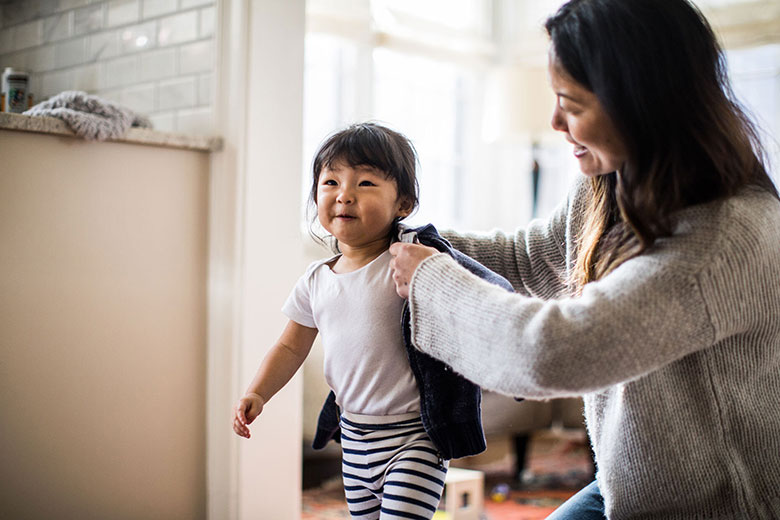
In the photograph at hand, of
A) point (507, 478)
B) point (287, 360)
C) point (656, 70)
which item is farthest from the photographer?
point (507, 478)

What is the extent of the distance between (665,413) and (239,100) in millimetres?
1423

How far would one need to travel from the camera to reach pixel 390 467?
125cm

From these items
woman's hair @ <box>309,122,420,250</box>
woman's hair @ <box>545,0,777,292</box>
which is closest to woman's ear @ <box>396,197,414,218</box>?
woman's hair @ <box>309,122,420,250</box>

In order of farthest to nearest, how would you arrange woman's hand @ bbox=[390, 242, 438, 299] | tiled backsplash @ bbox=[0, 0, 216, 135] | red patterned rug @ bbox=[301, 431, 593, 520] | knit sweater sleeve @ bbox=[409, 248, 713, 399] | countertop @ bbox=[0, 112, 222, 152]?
red patterned rug @ bbox=[301, 431, 593, 520] < tiled backsplash @ bbox=[0, 0, 216, 135] < countertop @ bbox=[0, 112, 222, 152] < woman's hand @ bbox=[390, 242, 438, 299] < knit sweater sleeve @ bbox=[409, 248, 713, 399]

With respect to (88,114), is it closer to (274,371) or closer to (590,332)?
(274,371)

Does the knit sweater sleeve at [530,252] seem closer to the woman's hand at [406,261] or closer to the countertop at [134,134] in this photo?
the woman's hand at [406,261]

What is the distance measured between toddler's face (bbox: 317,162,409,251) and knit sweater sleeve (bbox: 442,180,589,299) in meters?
0.24

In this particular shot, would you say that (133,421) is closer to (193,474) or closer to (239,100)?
(193,474)

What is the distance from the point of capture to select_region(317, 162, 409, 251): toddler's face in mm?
1267

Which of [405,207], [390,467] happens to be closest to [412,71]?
[405,207]

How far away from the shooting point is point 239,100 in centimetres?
209

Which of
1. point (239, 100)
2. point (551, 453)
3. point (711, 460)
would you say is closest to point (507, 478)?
point (551, 453)

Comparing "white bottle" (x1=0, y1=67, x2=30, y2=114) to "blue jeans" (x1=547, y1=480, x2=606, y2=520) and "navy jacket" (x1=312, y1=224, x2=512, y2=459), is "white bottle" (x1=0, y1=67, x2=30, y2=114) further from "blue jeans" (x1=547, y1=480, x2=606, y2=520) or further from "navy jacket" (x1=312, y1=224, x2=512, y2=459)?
"blue jeans" (x1=547, y1=480, x2=606, y2=520)

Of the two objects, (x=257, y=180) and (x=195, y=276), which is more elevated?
(x=257, y=180)
